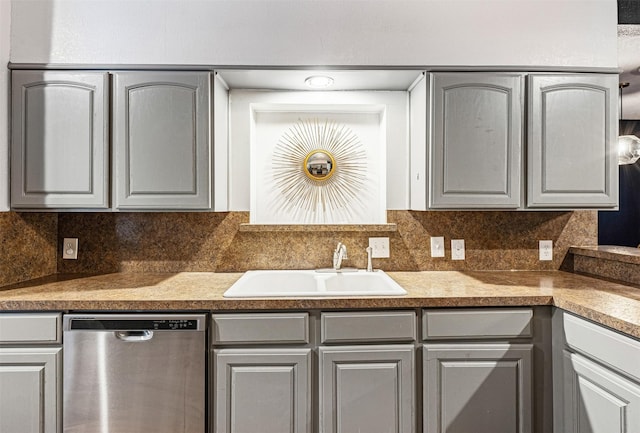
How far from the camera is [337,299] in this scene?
158 cm

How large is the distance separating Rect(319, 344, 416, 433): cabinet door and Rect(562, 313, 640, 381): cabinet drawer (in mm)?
667

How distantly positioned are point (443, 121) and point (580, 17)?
3.00ft

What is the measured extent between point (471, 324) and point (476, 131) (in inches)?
37.1

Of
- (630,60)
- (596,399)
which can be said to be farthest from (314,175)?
(630,60)

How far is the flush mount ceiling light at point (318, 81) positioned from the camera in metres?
2.00

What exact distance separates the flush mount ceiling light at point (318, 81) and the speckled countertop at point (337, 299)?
117 centimetres

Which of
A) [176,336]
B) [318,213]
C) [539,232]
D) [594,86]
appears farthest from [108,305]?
[594,86]

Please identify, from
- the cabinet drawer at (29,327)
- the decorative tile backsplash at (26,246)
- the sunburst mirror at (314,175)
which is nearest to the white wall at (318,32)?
the sunburst mirror at (314,175)

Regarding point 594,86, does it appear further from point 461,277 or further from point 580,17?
point 461,277

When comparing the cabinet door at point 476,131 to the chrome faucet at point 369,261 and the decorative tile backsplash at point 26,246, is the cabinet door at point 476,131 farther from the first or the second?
the decorative tile backsplash at point 26,246

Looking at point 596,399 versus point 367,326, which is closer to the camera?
point 596,399

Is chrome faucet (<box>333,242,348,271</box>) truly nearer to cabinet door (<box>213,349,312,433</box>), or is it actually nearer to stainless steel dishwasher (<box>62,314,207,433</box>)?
cabinet door (<box>213,349,312,433</box>)

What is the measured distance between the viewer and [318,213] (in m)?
2.30

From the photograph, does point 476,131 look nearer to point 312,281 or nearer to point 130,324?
point 312,281
